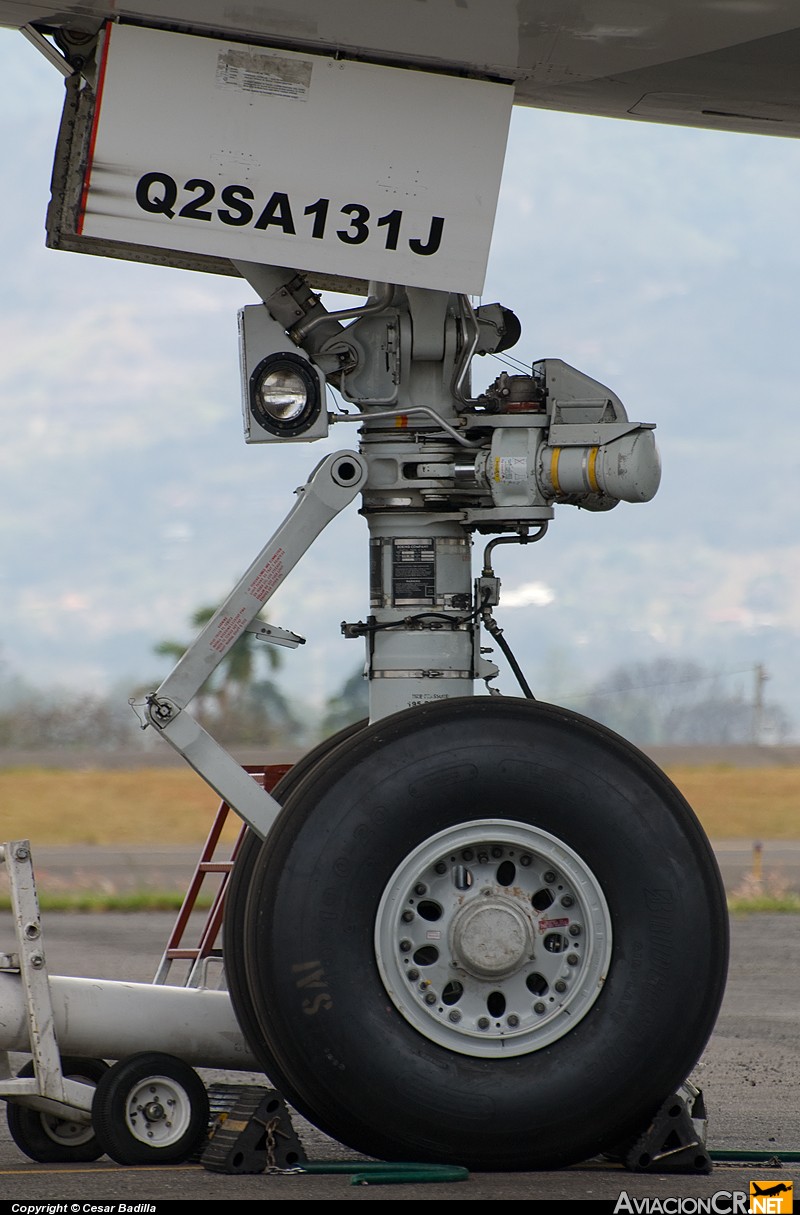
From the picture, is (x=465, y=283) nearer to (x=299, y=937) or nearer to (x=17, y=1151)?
(x=299, y=937)

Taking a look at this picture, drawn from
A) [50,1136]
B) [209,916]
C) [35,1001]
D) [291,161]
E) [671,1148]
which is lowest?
[50,1136]

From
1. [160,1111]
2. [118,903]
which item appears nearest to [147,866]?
[118,903]

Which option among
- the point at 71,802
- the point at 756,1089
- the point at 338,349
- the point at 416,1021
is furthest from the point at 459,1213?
the point at 71,802

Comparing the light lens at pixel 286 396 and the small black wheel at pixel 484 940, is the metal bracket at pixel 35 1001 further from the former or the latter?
the light lens at pixel 286 396

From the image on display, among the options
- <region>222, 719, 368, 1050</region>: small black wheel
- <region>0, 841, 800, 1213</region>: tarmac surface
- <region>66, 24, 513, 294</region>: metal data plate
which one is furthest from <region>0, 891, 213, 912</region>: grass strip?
<region>66, 24, 513, 294</region>: metal data plate

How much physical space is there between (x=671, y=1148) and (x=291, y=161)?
3092mm

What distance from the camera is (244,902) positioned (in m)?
5.11

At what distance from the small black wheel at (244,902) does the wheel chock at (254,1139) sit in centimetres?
19

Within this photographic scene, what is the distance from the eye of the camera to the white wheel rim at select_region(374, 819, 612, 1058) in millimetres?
4328

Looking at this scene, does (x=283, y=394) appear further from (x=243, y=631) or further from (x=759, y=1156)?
(x=759, y=1156)

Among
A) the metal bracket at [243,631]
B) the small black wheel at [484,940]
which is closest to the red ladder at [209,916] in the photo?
the metal bracket at [243,631]

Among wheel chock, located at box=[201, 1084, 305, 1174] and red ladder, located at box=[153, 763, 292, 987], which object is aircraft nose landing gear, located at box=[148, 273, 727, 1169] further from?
red ladder, located at box=[153, 763, 292, 987]

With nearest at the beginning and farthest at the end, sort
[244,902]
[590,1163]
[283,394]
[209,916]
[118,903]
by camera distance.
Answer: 1. [590,1163]
2. [283,394]
3. [244,902]
4. [209,916]
5. [118,903]

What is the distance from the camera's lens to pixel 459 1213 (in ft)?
12.1
